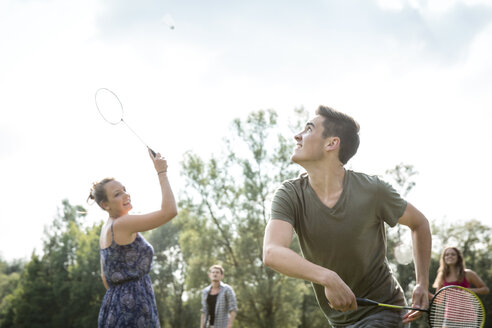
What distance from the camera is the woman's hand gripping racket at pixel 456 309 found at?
130 inches

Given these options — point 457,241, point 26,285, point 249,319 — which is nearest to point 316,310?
point 249,319

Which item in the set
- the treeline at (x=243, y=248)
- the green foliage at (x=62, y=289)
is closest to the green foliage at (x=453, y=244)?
the treeline at (x=243, y=248)

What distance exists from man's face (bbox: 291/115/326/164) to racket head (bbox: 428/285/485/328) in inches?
50.0

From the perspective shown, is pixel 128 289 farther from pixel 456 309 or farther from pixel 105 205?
pixel 456 309

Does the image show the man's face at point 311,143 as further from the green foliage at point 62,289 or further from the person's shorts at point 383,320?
the green foliage at point 62,289

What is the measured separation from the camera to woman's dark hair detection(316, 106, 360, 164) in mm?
3395

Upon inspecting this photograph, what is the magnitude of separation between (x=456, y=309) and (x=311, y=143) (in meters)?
1.65

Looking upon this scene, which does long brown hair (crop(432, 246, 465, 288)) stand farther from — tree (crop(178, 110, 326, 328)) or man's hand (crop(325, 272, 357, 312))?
tree (crop(178, 110, 326, 328))

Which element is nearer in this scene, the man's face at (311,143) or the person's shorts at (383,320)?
the person's shorts at (383,320)

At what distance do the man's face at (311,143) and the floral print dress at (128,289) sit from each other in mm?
2090

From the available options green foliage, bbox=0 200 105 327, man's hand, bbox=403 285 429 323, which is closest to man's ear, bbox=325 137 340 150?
man's hand, bbox=403 285 429 323

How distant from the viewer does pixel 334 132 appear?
3.39m

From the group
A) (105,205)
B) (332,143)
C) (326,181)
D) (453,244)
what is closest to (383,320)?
(326,181)

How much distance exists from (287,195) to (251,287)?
1045 inches
